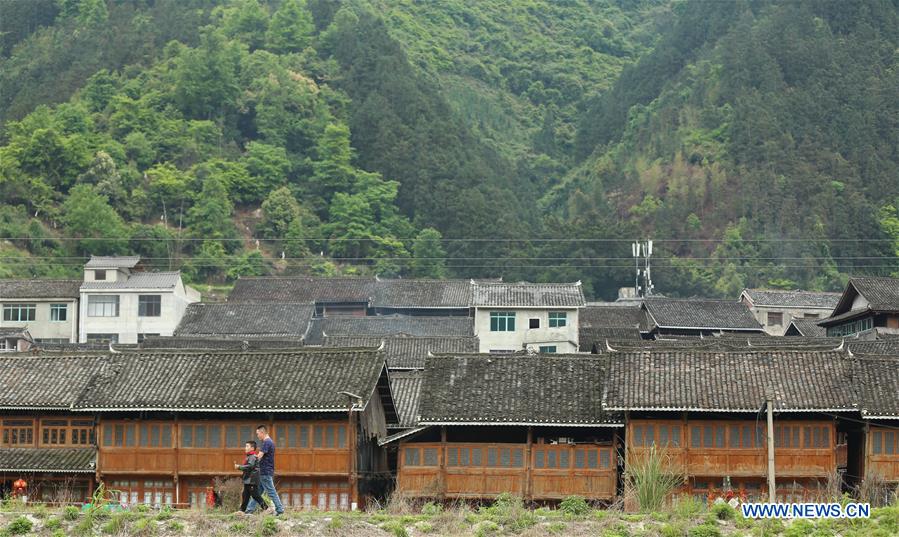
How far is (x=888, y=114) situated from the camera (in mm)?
Answer: 120250

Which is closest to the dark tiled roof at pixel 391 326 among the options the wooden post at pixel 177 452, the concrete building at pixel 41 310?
the concrete building at pixel 41 310

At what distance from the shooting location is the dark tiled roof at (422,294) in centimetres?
7100

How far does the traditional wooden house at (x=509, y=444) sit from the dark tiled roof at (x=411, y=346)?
12618 mm

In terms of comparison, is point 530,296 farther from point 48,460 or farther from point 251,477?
point 251,477

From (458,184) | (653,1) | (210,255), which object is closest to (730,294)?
(458,184)

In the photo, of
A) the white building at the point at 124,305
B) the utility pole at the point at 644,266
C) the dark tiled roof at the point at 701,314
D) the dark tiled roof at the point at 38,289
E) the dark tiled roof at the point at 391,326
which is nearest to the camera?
the dark tiled roof at the point at 391,326

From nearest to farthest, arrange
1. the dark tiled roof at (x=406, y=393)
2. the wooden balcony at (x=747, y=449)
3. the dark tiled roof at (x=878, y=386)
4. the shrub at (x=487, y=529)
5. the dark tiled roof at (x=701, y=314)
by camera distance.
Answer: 1. the shrub at (x=487, y=529)
2. the dark tiled roof at (x=878, y=386)
3. the wooden balcony at (x=747, y=449)
4. the dark tiled roof at (x=406, y=393)
5. the dark tiled roof at (x=701, y=314)

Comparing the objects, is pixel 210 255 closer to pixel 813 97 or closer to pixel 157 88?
pixel 157 88

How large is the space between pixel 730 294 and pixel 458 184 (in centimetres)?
2584

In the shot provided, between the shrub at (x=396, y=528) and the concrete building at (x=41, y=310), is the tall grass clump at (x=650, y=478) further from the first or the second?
the concrete building at (x=41, y=310)

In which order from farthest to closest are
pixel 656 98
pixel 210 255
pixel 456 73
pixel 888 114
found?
pixel 456 73, pixel 656 98, pixel 888 114, pixel 210 255

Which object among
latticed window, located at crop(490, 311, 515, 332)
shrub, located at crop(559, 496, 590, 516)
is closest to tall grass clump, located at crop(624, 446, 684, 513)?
shrub, located at crop(559, 496, 590, 516)

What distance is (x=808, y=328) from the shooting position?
66312 millimetres

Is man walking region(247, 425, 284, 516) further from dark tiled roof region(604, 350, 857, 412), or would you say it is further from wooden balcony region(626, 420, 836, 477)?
wooden balcony region(626, 420, 836, 477)
